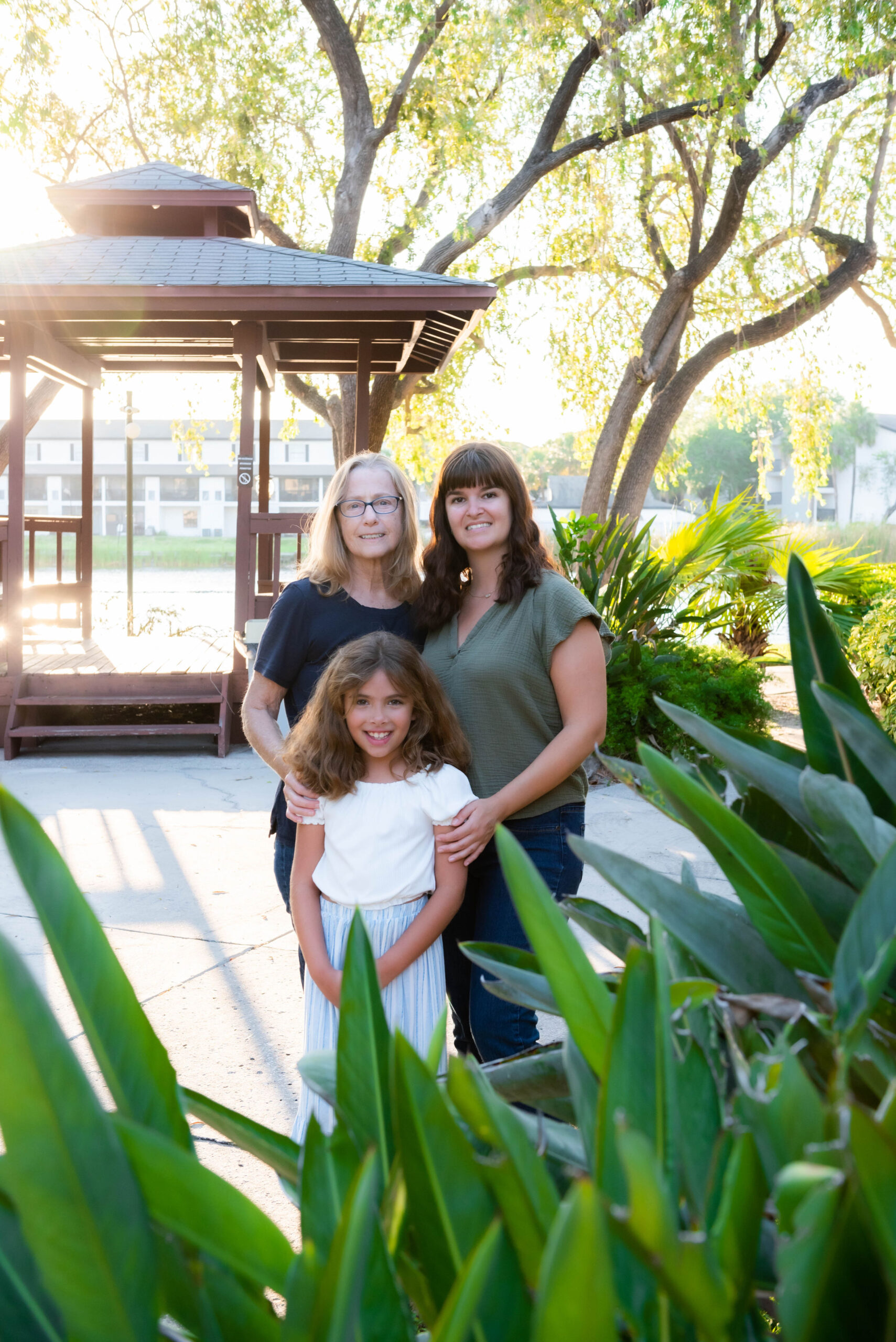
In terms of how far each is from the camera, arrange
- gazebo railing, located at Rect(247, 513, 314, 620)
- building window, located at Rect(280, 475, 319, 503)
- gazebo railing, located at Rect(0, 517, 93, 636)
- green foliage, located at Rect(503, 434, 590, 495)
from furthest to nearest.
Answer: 1. green foliage, located at Rect(503, 434, 590, 495)
2. building window, located at Rect(280, 475, 319, 503)
3. gazebo railing, located at Rect(0, 517, 93, 636)
4. gazebo railing, located at Rect(247, 513, 314, 620)

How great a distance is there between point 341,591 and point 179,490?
7960cm

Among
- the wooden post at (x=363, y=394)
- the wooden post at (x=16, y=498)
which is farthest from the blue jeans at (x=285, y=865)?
the wooden post at (x=363, y=394)

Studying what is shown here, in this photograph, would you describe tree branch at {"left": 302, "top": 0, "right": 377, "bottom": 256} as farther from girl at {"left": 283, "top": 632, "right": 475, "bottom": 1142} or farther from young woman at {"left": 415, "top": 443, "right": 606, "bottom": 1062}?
Answer: girl at {"left": 283, "top": 632, "right": 475, "bottom": 1142}

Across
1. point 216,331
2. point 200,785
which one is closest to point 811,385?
point 216,331

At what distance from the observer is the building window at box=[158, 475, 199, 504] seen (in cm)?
7800

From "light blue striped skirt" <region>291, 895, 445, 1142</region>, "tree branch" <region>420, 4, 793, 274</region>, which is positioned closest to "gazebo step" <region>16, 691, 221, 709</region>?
"light blue striped skirt" <region>291, 895, 445, 1142</region>

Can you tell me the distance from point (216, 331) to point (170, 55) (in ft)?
19.2

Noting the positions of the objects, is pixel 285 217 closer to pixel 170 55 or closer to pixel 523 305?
pixel 170 55

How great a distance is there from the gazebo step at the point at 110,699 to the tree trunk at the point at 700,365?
6.25 m

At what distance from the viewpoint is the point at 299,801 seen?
253 centimetres

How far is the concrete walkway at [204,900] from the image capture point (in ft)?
10.9

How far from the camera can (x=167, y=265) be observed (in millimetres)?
8812

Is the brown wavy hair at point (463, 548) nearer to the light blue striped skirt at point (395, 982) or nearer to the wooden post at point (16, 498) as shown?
the light blue striped skirt at point (395, 982)

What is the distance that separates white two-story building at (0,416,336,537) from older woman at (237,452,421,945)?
2153 inches
